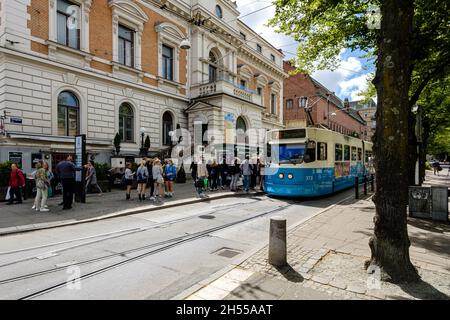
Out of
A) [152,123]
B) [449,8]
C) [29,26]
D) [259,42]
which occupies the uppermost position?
[259,42]

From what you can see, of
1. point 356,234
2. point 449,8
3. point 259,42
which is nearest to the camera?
point 356,234

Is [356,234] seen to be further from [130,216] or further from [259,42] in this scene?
[259,42]

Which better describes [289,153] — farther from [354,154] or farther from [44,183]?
[44,183]

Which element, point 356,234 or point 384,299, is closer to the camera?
point 384,299

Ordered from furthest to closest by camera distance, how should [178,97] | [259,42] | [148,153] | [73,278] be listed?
[259,42] → [178,97] → [148,153] → [73,278]

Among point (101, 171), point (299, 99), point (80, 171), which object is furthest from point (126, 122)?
point (299, 99)

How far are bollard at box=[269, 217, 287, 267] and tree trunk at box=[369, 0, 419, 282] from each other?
143 centimetres

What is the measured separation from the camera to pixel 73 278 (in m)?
4.18

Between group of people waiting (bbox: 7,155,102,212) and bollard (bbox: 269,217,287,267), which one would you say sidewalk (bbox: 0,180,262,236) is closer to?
group of people waiting (bbox: 7,155,102,212)

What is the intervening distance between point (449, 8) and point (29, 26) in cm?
1815

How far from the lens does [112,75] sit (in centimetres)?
1750

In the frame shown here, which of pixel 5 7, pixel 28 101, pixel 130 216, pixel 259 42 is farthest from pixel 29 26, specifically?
pixel 259 42

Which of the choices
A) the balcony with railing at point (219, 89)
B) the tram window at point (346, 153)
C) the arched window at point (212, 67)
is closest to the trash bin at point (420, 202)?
the tram window at point (346, 153)

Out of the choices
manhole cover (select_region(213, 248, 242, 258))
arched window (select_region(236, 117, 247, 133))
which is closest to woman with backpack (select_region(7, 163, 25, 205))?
manhole cover (select_region(213, 248, 242, 258))
